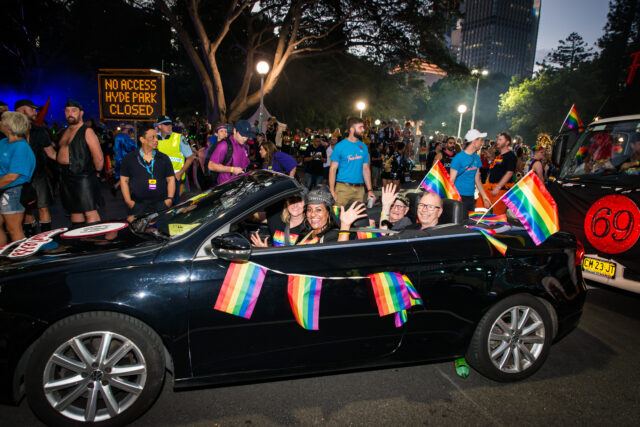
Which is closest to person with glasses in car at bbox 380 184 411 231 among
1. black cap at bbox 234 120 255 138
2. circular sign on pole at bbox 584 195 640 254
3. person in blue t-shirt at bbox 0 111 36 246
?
circular sign on pole at bbox 584 195 640 254

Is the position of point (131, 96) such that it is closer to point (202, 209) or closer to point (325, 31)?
point (202, 209)

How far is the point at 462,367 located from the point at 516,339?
0.46 meters

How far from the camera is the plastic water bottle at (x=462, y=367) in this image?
310 centimetres

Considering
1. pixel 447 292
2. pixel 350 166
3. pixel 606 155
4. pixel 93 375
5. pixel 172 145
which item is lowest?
pixel 93 375

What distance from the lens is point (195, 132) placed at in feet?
63.9

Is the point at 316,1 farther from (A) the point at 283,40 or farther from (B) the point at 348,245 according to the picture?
(B) the point at 348,245

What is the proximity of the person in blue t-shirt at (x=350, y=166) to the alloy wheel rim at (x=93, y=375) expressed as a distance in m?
4.01

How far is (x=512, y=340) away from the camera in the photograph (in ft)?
9.83

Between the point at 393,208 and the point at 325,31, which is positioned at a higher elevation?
the point at 325,31

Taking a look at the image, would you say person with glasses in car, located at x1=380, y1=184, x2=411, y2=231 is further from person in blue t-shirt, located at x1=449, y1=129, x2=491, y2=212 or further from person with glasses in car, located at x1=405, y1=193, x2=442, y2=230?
person in blue t-shirt, located at x1=449, y1=129, x2=491, y2=212

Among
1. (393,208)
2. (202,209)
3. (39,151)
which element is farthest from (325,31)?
(202,209)

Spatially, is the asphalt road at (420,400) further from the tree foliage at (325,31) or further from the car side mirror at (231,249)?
the tree foliage at (325,31)

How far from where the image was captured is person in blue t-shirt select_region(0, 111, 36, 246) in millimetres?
4332

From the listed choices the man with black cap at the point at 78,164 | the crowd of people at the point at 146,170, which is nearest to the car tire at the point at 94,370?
the crowd of people at the point at 146,170
